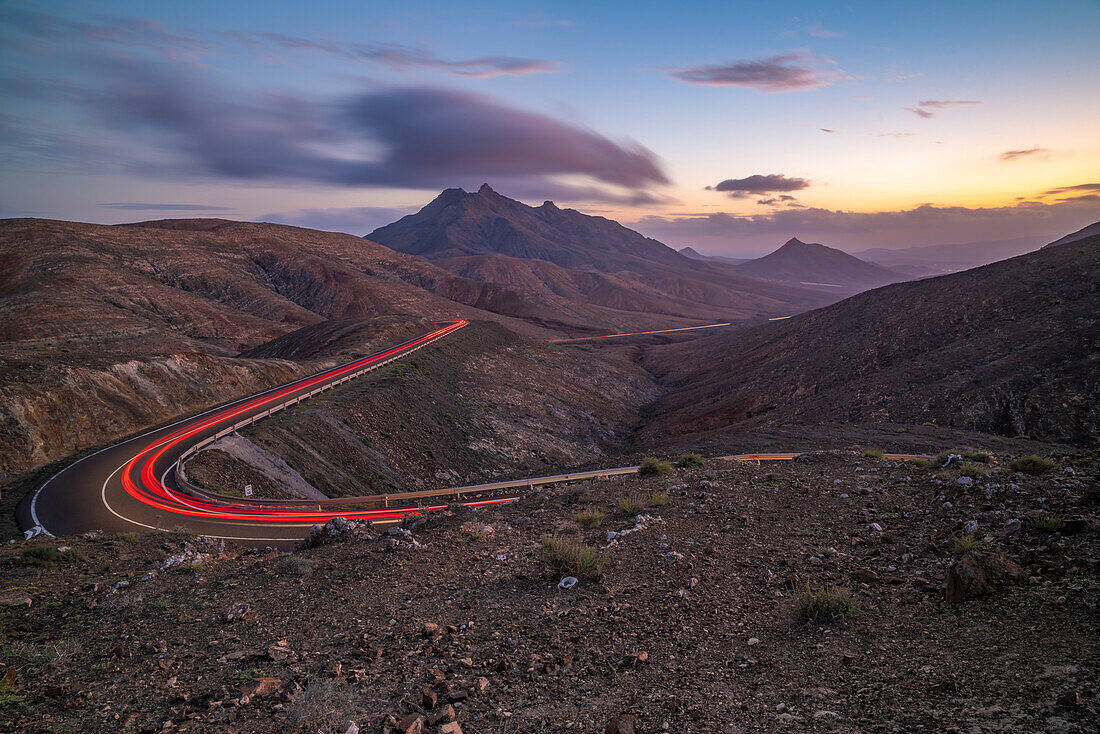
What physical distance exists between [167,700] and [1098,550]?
445 inches

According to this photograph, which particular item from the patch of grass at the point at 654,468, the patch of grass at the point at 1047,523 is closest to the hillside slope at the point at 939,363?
the patch of grass at the point at 654,468

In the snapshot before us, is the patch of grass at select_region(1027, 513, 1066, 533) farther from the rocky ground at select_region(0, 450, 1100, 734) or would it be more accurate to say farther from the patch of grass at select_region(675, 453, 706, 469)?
the patch of grass at select_region(675, 453, 706, 469)

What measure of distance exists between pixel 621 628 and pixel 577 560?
78.3 inches

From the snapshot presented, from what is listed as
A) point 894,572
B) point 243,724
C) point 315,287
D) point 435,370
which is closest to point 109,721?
point 243,724

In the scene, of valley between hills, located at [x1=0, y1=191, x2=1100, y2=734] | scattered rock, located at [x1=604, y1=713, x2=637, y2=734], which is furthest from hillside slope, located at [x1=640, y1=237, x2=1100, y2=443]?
scattered rock, located at [x1=604, y1=713, x2=637, y2=734]

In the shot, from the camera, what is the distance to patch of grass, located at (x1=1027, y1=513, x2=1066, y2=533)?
7.12 metres

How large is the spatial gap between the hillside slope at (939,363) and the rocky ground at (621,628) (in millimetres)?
24752

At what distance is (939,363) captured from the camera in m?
38.9

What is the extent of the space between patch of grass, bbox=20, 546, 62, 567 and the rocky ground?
47 mm

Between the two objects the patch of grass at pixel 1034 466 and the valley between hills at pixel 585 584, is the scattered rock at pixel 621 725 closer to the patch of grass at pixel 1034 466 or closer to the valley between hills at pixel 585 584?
the valley between hills at pixel 585 584

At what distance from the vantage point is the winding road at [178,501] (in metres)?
17.6

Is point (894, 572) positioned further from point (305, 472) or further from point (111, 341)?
point (111, 341)

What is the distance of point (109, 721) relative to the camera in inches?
209

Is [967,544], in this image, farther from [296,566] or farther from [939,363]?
[939,363]
